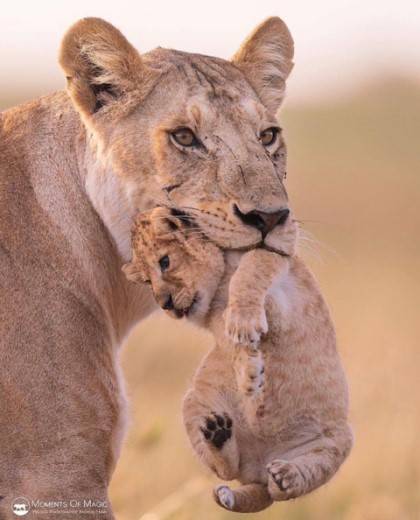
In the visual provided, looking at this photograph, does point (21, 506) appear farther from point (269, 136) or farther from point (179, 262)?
point (269, 136)

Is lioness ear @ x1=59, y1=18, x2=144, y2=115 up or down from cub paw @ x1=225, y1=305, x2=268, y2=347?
up

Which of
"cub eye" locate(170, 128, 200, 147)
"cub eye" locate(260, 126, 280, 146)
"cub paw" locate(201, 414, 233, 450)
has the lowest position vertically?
"cub paw" locate(201, 414, 233, 450)

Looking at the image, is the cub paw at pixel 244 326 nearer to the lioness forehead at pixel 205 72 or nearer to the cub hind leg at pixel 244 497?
the cub hind leg at pixel 244 497

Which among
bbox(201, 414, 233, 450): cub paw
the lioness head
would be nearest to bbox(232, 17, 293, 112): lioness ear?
the lioness head

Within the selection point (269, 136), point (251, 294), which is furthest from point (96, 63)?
point (251, 294)

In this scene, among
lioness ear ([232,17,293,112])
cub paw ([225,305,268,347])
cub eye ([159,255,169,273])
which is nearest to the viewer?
cub paw ([225,305,268,347])

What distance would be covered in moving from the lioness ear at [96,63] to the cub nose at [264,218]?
3.26 ft

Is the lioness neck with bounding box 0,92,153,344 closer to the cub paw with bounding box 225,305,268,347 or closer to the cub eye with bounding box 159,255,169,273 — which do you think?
the cub eye with bounding box 159,255,169,273

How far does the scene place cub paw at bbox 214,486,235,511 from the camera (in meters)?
6.09

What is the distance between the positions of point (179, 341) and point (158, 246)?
6575 millimetres

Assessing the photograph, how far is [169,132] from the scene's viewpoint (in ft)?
21.2

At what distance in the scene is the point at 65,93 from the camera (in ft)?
22.6

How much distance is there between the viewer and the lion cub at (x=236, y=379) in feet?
20.1

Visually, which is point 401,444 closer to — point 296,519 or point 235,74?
point 296,519
